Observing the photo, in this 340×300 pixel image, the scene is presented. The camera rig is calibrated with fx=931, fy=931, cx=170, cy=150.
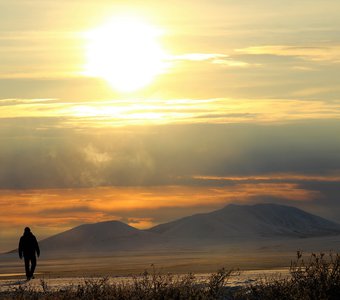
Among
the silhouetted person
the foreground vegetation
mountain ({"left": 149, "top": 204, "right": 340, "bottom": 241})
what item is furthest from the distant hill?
the foreground vegetation

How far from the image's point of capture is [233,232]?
6432 inches

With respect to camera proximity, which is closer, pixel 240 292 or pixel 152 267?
pixel 240 292

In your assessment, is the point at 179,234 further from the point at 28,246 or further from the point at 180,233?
the point at 28,246

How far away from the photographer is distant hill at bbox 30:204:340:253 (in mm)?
135000

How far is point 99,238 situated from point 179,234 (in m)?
17.0

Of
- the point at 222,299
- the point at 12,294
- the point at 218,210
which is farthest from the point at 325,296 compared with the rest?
the point at 218,210

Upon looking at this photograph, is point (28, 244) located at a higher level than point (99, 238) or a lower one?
lower

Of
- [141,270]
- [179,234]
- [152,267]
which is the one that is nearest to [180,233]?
[179,234]

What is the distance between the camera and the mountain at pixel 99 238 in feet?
445

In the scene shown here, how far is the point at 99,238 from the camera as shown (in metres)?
149

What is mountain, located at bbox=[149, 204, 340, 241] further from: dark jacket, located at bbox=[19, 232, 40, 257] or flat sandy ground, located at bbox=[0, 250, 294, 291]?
dark jacket, located at bbox=[19, 232, 40, 257]

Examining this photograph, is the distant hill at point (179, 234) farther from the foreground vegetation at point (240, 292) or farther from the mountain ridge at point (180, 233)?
the foreground vegetation at point (240, 292)

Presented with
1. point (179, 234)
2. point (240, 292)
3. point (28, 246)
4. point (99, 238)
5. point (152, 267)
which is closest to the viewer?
point (240, 292)

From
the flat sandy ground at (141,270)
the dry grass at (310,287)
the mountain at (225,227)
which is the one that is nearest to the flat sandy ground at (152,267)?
the flat sandy ground at (141,270)
